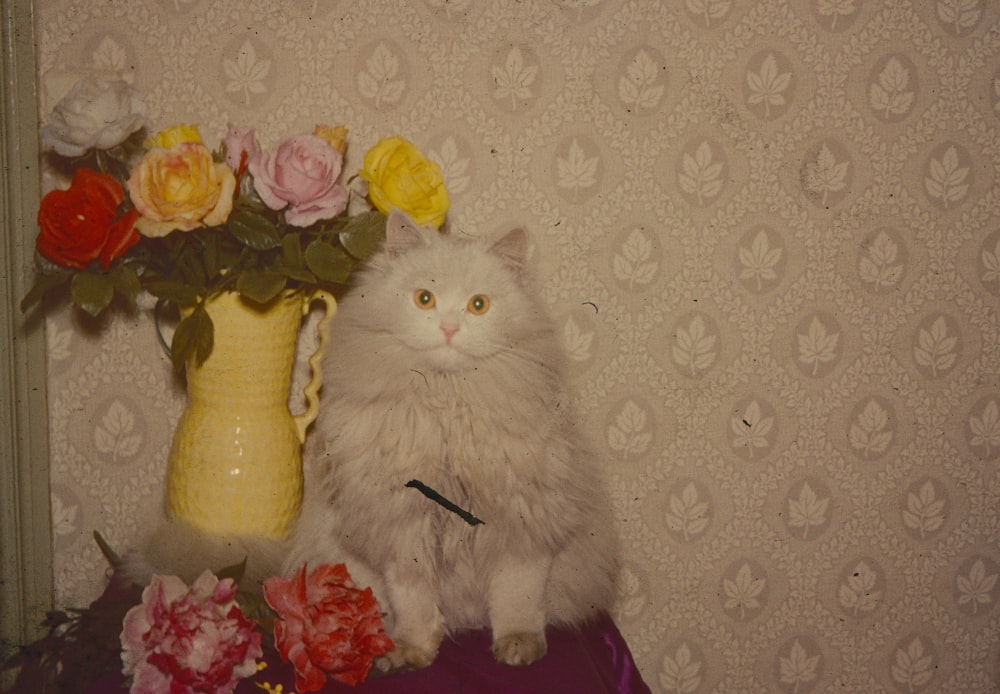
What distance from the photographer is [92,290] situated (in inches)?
38.2

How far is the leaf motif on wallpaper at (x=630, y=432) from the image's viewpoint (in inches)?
50.7

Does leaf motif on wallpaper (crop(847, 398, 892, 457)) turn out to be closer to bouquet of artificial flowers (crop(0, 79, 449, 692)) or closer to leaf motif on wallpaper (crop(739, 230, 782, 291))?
leaf motif on wallpaper (crop(739, 230, 782, 291))

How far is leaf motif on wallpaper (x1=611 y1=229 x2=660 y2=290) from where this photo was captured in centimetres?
125

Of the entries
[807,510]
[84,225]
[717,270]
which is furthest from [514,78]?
[807,510]

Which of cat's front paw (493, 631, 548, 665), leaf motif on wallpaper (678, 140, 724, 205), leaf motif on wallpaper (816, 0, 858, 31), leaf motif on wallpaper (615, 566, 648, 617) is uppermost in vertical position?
leaf motif on wallpaper (816, 0, 858, 31)

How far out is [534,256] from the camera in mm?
1234

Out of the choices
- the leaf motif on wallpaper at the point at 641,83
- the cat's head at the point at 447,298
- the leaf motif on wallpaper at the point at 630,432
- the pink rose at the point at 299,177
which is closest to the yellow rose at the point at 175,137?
the pink rose at the point at 299,177

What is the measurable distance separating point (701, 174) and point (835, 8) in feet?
1.12

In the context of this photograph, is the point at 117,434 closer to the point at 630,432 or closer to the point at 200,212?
the point at 200,212

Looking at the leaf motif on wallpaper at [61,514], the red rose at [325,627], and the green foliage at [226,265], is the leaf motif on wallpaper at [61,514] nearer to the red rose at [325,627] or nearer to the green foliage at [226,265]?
the green foliage at [226,265]

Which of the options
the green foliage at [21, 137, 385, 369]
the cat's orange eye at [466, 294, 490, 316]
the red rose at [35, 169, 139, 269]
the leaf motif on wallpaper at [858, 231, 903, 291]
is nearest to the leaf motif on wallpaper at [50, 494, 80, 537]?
the green foliage at [21, 137, 385, 369]

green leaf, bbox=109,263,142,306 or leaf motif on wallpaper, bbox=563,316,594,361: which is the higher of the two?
green leaf, bbox=109,263,142,306

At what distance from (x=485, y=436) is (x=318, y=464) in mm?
226

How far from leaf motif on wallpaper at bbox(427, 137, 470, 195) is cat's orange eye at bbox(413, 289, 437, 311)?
0.37 meters
